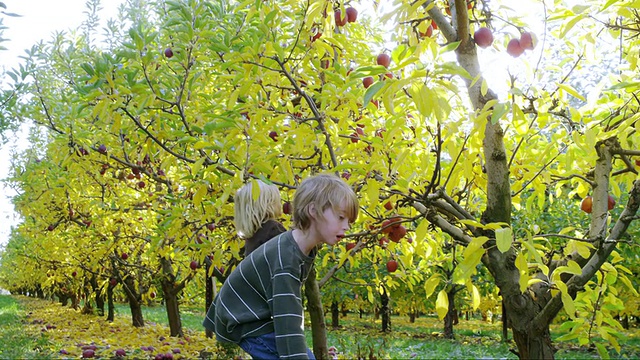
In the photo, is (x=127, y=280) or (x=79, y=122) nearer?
(x=79, y=122)

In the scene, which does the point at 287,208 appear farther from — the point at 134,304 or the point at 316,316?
the point at 134,304

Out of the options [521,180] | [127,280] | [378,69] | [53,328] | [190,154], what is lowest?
[53,328]

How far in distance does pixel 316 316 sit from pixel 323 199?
2075 mm

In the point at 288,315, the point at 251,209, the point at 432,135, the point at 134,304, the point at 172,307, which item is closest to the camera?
the point at 288,315

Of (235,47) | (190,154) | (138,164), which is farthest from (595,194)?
(138,164)

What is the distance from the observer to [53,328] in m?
10.6

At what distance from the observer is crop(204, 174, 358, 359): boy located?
1.96m

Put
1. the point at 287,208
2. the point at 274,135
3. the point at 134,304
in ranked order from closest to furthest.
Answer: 1. the point at 274,135
2. the point at 287,208
3. the point at 134,304

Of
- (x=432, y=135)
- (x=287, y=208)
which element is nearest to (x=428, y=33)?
(x=432, y=135)

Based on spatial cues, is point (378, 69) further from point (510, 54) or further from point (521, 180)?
point (521, 180)

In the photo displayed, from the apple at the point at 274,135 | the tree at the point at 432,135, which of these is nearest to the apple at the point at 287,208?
the tree at the point at 432,135

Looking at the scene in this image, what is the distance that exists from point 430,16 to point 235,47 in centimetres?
140

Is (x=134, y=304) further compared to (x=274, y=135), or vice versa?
(x=134, y=304)

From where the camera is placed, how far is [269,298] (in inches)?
78.9
